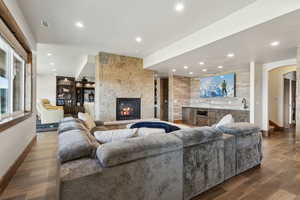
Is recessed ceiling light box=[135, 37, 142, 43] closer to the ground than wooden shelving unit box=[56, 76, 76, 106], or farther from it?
farther from it

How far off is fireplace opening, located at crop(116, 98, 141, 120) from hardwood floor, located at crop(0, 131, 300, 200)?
3.27 meters

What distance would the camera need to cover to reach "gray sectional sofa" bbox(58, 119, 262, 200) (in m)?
1.14

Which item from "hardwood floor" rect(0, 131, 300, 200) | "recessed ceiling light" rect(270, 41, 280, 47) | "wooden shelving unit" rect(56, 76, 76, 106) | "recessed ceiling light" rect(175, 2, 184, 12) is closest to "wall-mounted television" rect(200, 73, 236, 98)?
"recessed ceiling light" rect(270, 41, 280, 47)

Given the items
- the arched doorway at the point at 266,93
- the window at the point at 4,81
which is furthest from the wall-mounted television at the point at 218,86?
the window at the point at 4,81

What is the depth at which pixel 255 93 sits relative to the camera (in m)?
4.91

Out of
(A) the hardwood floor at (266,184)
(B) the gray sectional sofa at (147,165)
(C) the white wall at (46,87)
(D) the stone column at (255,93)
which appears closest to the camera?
(B) the gray sectional sofa at (147,165)

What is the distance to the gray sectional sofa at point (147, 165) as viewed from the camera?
3.75 feet

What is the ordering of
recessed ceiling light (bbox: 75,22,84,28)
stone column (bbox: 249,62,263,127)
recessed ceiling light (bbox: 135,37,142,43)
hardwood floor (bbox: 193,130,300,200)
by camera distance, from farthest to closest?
stone column (bbox: 249,62,263,127) < recessed ceiling light (bbox: 135,37,142,43) < recessed ceiling light (bbox: 75,22,84,28) < hardwood floor (bbox: 193,130,300,200)

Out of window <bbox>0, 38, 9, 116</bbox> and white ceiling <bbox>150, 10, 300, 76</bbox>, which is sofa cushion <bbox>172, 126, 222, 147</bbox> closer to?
white ceiling <bbox>150, 10, 300, 76</bbox>

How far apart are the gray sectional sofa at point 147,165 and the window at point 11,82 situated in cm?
174

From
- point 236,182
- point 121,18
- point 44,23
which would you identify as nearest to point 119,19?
point 121,18

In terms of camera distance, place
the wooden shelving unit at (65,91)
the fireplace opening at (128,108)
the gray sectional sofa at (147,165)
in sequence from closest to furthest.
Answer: the gray sectional sofa at (147,165)
the fireplace opening at (128,108)
the wooden shelving unit at (65,91)

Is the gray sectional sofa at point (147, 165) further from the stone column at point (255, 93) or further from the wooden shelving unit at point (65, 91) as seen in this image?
the wooden shelving unit at point (65, 91)

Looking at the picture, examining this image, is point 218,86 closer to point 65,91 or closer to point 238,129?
point 238,129
